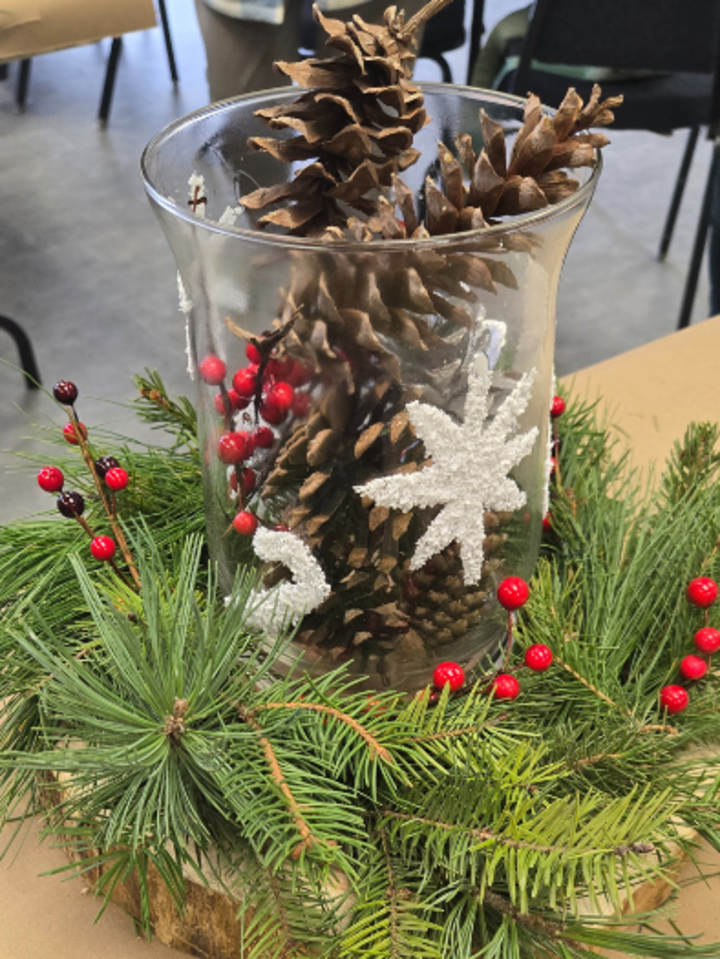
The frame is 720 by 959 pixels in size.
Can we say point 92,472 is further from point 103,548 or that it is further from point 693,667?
point 693,667

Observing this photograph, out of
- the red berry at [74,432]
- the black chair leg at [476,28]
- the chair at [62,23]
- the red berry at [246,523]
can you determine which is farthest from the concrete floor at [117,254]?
the red berry at [246,523]

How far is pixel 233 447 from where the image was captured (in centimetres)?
42

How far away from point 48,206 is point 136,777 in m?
1.96

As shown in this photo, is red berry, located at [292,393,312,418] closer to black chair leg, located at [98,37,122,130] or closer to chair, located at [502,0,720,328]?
chair, located at [502,0,720,328]

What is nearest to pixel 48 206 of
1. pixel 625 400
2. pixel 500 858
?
pixel 625 400

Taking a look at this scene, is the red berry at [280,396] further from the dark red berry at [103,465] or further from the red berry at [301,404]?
the dark red berry at [103,465]

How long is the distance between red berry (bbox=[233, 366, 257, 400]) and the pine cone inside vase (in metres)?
0.02

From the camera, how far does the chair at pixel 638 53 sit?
1.24 m

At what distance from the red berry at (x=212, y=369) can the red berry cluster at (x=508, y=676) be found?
0.50ft

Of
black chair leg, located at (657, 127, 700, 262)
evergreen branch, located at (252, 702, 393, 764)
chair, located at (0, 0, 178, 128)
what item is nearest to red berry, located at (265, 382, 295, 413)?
evergreen branch, located at (252, 702, 393, 764)

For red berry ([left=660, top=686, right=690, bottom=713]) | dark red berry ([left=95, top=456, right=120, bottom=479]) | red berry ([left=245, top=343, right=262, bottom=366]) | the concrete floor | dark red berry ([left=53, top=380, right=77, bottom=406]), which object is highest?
red berry ([left=245, top=343, right=262, bottom=366])

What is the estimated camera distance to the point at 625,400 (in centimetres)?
77

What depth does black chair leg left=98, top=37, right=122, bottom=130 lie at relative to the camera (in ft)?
7.42

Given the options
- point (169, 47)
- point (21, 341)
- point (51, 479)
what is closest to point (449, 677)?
point (51, 479)
